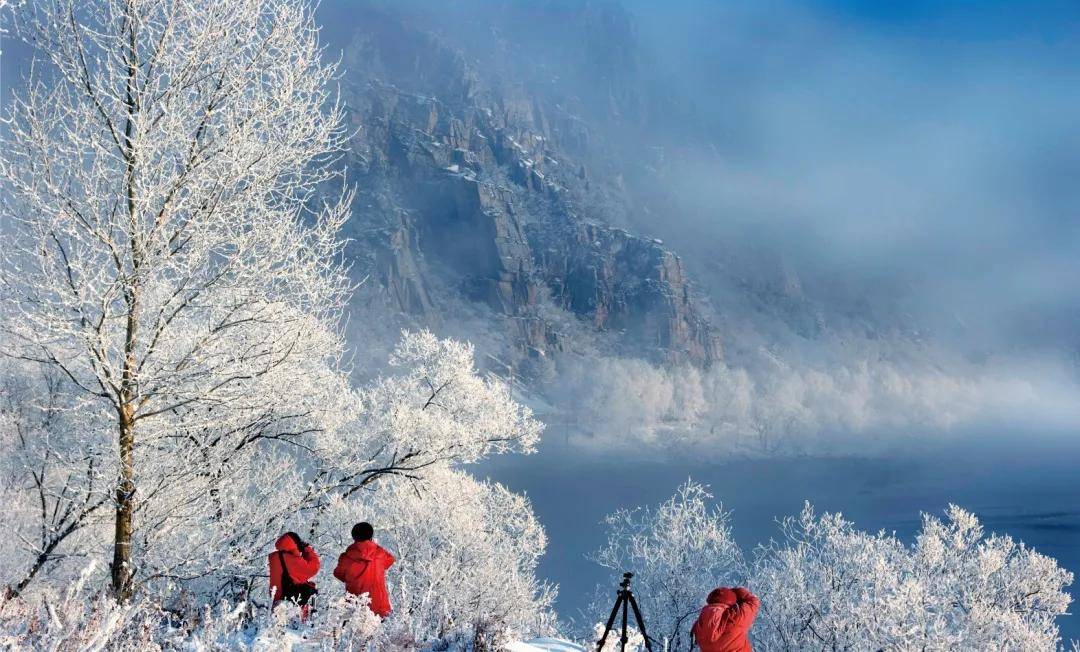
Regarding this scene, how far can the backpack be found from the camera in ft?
24.3

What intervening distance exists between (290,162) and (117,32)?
180 cm

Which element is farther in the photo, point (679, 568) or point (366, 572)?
point (679, 568)

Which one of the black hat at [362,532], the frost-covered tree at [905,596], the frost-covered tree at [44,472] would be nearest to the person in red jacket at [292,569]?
the black hat at [362,532]

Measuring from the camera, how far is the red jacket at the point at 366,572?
750 cm

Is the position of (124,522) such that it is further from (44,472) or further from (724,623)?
(44,472)

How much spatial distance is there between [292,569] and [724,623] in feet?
13.7

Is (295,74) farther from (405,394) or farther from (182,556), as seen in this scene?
(405,394)

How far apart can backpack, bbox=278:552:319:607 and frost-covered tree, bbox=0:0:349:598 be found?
138cm

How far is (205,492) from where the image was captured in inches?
321

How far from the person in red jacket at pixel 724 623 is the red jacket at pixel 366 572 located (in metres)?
3.12

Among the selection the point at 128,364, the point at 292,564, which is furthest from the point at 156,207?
the point at 292,564

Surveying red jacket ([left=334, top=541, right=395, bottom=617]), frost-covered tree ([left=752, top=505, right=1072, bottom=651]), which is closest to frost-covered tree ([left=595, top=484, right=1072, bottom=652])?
frost-covered tree ([left=752, top=505, right=1072, bottom=651])

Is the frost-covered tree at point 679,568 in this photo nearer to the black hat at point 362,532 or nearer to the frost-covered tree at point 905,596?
the frost-covered tree at point 905,596

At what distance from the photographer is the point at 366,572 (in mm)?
7520
